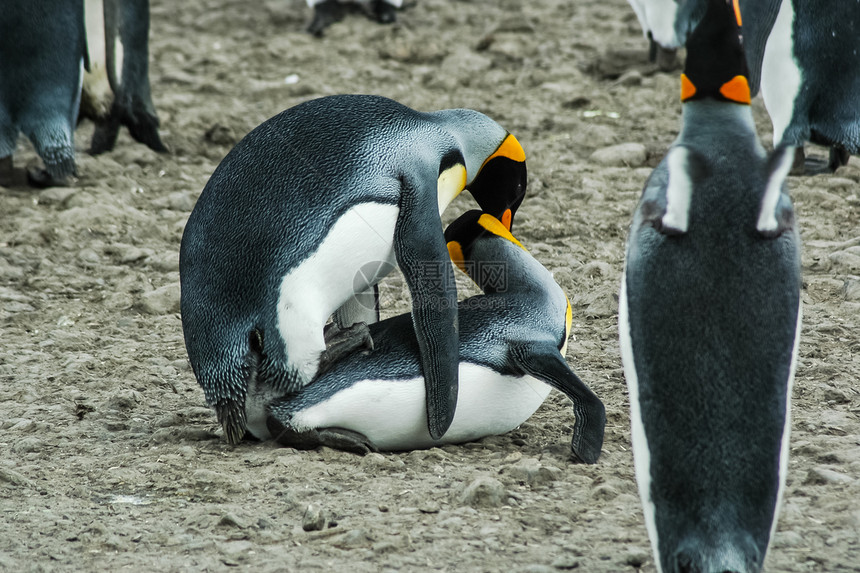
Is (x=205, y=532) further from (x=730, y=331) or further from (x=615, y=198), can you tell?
(x=615, y=198)

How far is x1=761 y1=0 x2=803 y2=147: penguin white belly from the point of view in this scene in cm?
461

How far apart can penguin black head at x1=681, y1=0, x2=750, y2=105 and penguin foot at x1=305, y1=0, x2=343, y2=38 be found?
261 inches

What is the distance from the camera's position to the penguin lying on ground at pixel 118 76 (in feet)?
17.5

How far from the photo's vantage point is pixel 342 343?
8.86ft

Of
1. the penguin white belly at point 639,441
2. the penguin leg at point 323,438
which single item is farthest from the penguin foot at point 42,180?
the penguin white belly at point 639,441

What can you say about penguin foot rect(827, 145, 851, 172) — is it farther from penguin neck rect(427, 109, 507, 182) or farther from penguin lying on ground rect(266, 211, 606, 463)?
penguin lying on ground rect(266, 211, 606, 463)

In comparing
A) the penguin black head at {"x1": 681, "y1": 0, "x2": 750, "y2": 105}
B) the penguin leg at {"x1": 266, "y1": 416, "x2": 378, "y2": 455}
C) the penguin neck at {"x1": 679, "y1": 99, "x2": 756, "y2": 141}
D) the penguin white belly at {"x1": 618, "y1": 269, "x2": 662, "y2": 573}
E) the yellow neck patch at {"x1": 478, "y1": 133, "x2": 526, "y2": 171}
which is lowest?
the penguin leg at {"x1": 266, "y1": 416, "x2": 378, "y2": 455}

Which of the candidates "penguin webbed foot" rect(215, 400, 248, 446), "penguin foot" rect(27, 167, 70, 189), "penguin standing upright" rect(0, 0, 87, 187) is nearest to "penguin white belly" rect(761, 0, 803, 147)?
"penguin webbed foot" rect(215, 400, 248, 446)

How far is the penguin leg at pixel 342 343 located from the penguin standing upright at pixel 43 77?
279 cm

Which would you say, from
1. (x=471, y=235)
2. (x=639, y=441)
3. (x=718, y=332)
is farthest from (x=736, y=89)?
(x=471, y=235)

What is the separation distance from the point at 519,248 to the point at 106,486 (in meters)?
1.31

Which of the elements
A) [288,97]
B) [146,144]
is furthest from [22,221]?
[288,97]

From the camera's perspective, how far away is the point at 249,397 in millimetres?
2646

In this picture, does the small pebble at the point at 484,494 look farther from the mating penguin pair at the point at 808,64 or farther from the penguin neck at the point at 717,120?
the mating penguin pair at the point at 808,64
